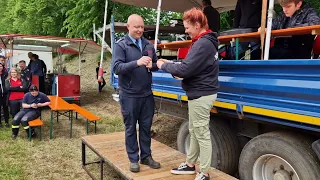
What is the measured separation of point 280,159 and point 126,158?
1.69 meters

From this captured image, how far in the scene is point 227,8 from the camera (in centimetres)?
776

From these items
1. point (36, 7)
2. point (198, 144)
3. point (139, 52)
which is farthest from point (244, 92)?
point (36, 7)

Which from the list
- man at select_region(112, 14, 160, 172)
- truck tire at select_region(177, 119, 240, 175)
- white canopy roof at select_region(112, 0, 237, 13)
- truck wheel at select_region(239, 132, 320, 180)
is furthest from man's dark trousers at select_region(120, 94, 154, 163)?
white canopy roof at select_region(112, 0, 237, 13)

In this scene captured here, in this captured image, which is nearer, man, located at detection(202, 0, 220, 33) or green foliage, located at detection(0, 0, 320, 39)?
man, located at detection(202, 0, 220, 33)

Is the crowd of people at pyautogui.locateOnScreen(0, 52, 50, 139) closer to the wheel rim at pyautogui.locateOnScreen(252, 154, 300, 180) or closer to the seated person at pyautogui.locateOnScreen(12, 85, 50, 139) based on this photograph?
the seated person at pyautogui.locateOnScreen(12, 85, 50, 139)

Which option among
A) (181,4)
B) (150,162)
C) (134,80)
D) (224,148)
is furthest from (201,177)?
(181,4)

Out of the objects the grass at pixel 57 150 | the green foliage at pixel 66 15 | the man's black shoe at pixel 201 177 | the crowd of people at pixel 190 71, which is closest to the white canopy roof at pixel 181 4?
the green foliage at pixel 66 15

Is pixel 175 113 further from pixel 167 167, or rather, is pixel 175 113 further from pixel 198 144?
pixel 198 144

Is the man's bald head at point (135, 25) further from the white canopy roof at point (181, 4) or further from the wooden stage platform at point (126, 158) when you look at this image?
the white canopy roof at point (181, 4)

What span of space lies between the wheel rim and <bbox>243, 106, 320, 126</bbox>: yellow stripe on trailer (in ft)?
1.35

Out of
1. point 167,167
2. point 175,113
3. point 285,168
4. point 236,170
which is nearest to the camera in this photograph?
point 285,168

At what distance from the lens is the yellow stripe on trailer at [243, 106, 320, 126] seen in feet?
8.38

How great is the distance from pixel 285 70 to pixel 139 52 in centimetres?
134

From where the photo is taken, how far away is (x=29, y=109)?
6613 millimetres
